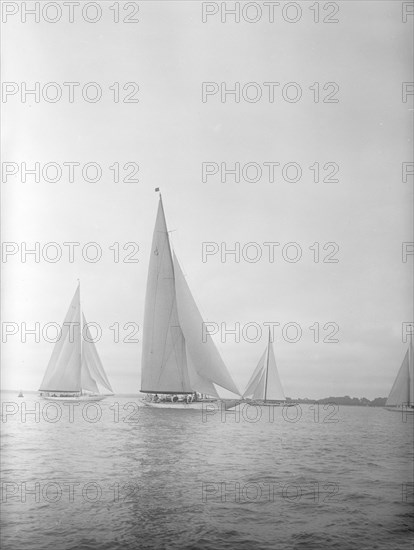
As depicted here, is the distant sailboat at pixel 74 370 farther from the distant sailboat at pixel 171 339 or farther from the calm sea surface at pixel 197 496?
the calm sea surface at pixel 197 496

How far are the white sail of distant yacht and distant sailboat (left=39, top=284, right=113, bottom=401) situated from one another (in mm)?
10657

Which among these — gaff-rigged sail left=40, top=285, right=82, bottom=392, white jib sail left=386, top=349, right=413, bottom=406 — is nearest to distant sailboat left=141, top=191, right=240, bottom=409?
white jib sail left=386, top=349, right=413, bottom=406

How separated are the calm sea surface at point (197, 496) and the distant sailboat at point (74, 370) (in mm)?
20095

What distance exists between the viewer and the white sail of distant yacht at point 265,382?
133 ft

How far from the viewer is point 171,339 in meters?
29.4

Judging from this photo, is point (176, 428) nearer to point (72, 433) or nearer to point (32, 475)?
point (72, 433)

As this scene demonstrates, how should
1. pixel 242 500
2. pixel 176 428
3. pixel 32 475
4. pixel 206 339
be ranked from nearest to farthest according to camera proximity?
pixel 242 500, pixel 32 475, pixel 176 428, pixel 206 339

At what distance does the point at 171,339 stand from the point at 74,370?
41.1 ft

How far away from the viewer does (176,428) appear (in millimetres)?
22828

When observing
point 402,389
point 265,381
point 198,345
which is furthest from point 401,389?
point 265,381

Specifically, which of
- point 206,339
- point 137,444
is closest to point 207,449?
point 137,444

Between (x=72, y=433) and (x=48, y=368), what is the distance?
735 inches

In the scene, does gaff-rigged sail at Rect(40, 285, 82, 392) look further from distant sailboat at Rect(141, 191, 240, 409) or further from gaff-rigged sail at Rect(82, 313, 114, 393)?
distant sailboat at Rect(141, 191, 240, 409)

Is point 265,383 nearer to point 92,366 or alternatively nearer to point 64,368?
point 92,366
